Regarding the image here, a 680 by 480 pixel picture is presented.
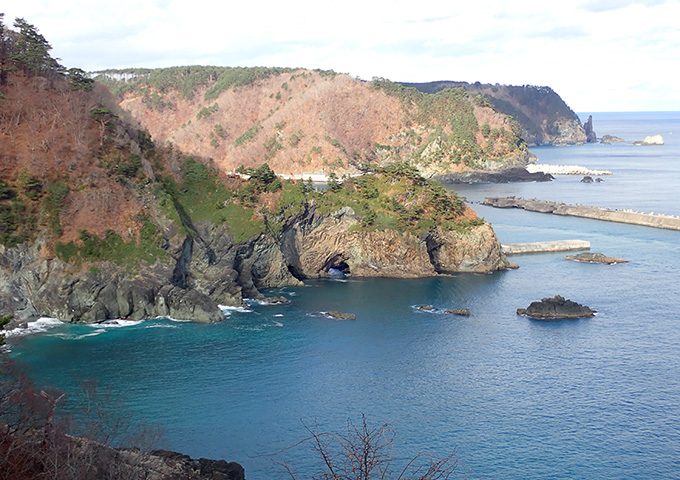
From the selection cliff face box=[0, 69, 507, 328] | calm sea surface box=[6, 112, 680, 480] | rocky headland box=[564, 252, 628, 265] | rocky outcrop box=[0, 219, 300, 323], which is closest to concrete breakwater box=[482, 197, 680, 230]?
rocky headland box=[564, 252, 628, 265]

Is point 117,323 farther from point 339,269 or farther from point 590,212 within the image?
point 590,212

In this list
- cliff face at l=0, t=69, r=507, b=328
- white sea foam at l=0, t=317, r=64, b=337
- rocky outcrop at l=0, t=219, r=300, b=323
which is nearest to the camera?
white sea foam at l=0, t=317, r=64, b=337

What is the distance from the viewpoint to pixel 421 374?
5312 centimetres

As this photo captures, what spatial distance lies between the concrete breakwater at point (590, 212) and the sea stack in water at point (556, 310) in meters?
57.2

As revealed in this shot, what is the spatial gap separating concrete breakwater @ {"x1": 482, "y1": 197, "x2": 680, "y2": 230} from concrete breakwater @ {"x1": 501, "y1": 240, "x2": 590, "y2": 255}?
80.8ft

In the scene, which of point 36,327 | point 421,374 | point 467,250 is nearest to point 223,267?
point 36,327

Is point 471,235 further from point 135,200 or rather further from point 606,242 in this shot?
point 135,200

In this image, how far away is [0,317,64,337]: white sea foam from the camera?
2340 inches

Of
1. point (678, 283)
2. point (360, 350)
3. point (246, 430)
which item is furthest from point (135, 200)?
point (678, 283)

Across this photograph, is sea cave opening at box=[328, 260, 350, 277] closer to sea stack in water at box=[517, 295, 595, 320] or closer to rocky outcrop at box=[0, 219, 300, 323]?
rocky outcrop at box=[0, 219, 300, 323]

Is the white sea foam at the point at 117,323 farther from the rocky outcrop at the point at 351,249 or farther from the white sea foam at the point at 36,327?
the rocky outcrop at the point at 351,249

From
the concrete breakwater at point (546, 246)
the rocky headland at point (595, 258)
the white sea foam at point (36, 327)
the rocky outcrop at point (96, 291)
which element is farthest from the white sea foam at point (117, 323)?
the rocky headland at point (595, 258)

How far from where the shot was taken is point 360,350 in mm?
57844

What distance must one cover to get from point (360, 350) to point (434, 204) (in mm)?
35349
